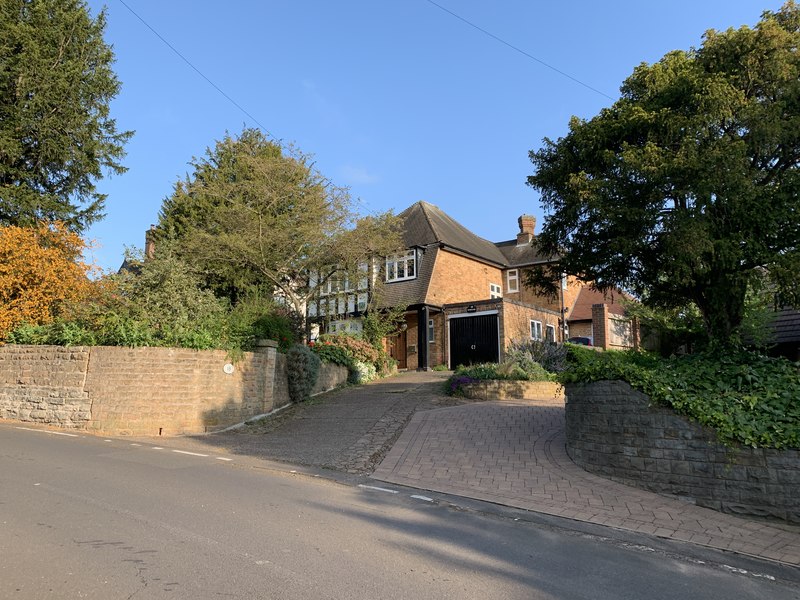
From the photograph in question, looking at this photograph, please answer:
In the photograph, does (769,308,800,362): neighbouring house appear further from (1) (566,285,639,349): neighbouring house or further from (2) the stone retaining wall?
(1) (566,285,639,349): neighbouring house

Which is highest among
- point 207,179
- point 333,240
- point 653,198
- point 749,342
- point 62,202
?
point 207,179

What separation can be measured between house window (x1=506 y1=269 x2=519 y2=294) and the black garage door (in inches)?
324

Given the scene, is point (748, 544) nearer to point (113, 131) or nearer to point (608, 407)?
point (608, 407)

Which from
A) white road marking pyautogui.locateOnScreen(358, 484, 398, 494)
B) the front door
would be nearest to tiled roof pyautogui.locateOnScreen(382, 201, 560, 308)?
the front door

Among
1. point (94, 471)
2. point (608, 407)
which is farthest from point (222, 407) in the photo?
point (608, 407)

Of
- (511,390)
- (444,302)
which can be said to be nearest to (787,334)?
(511,390)

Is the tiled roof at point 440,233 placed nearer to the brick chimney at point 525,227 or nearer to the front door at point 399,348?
the brick chimney at point 525,227

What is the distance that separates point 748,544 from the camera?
587cm

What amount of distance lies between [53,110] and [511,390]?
18.3 metres

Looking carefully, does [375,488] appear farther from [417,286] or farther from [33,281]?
[417,286]

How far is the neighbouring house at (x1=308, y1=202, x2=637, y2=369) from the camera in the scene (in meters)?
24.1

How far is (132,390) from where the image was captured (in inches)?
509

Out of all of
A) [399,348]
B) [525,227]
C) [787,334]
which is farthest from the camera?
[525,227]

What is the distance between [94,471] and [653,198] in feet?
29.5
